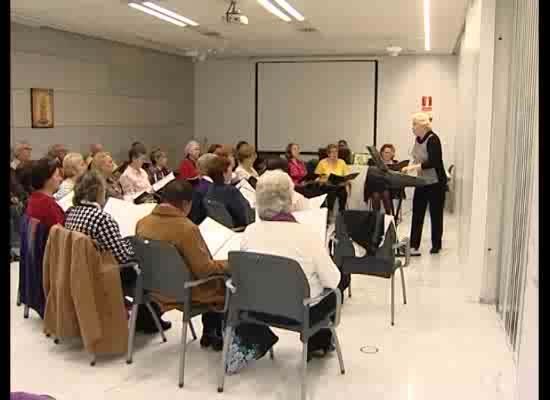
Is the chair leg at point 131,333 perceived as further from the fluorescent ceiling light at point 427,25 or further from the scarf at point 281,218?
the fluorescent ceiling light at point 427,25

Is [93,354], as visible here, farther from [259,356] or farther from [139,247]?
[259,356]

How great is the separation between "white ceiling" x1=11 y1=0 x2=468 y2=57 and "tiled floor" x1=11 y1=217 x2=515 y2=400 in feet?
12.0

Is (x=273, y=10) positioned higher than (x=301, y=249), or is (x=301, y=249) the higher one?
(x=273, y=10)

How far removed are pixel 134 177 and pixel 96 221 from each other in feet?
11.2

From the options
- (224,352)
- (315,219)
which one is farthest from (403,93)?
(224,352)

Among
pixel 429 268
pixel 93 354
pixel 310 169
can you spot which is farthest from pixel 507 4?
pixel 310 169

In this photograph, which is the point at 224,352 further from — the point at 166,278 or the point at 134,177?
the point at 134,177

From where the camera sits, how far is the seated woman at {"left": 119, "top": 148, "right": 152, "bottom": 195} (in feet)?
22.8

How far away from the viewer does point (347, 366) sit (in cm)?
374

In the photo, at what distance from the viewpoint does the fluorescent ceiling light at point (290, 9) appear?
656 centimetres

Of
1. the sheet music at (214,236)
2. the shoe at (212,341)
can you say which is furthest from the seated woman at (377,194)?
the shoe at (212,341)

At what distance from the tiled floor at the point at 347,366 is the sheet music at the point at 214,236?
70cm

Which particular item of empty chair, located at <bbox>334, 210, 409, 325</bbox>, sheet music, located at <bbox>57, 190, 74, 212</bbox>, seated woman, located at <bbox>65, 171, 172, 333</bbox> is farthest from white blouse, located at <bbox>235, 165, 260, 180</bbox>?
seated woman, located at <bbox>65, 171, 172, 333</bbox>

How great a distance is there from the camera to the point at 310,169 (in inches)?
375
